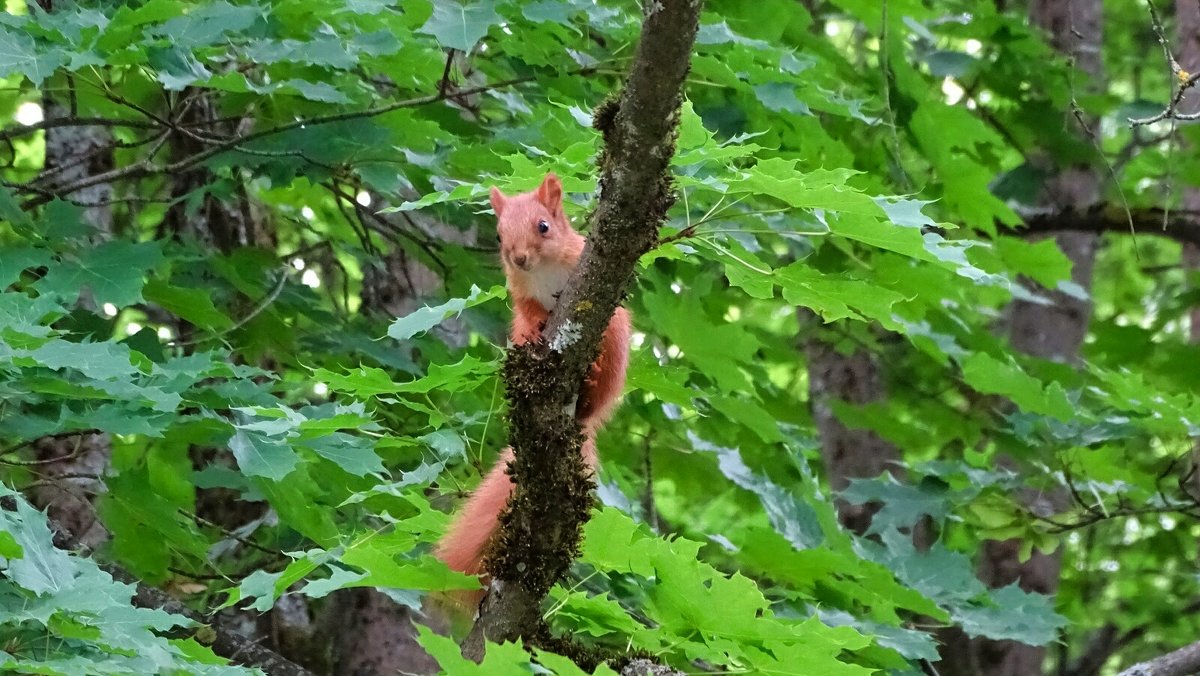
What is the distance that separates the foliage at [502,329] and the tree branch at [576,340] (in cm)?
6

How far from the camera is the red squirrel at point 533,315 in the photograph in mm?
2461

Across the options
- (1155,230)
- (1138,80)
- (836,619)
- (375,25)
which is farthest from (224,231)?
(1138,80)

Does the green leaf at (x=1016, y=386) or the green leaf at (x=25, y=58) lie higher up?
the green leaf at (x=1016, y=386)

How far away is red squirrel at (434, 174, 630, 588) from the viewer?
8.07ft

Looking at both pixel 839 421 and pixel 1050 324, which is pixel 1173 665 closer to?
pixel 839 421

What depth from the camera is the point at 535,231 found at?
2.78 m

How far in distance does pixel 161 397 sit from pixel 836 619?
5.69ft

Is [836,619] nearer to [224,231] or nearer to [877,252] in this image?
[877,252]

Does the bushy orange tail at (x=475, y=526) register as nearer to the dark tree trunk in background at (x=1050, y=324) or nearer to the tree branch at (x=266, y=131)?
the tree branch at (x=266, y=131)

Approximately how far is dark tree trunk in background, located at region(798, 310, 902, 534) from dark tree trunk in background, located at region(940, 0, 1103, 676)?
0.67 metres

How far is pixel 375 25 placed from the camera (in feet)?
9.77

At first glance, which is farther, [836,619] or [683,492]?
[683,492]

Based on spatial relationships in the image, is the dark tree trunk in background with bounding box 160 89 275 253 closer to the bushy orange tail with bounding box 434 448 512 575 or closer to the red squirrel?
the red squirrel

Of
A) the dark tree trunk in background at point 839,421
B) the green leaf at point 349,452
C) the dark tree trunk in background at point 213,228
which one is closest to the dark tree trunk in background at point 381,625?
the dark tree trunk in background at point 213,228
